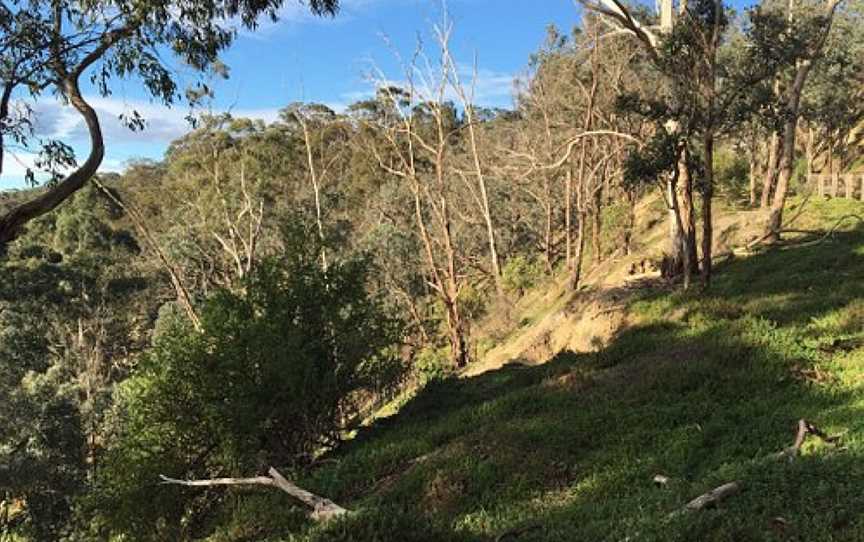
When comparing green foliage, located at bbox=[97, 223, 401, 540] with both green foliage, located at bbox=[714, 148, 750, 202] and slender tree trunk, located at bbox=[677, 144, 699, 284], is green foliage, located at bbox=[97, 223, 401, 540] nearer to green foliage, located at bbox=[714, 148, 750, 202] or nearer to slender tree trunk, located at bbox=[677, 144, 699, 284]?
slender tree trunk, located at bbox=[677, 144, 699, 284]

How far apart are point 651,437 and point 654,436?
0.13ft

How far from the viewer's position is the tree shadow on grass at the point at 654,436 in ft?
18.3

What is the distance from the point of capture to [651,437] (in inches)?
357

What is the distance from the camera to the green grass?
18.4 ft

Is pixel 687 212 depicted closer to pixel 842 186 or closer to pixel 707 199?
pixel 707 199

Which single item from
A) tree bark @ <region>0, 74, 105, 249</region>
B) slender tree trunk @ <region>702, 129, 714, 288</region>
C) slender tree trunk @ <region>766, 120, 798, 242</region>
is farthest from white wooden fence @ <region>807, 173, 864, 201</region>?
tree bark @ <region>0, 74, 105, 249</region>

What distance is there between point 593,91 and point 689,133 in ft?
Result: 33.6

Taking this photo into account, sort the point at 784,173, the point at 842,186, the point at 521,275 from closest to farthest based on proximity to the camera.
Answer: the point at 784,173 → the point at 842,186 → the point at 521,275

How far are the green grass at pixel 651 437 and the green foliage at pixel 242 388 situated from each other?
1111mm

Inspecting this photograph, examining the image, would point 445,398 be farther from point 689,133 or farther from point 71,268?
point 71,268

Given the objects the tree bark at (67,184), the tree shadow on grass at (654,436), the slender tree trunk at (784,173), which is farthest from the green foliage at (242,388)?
the slender tree trunk at (784,173)

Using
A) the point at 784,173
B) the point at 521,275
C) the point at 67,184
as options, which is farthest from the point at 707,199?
the point at 521,275

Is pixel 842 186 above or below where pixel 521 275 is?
above

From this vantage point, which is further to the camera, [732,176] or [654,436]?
[732,176]
